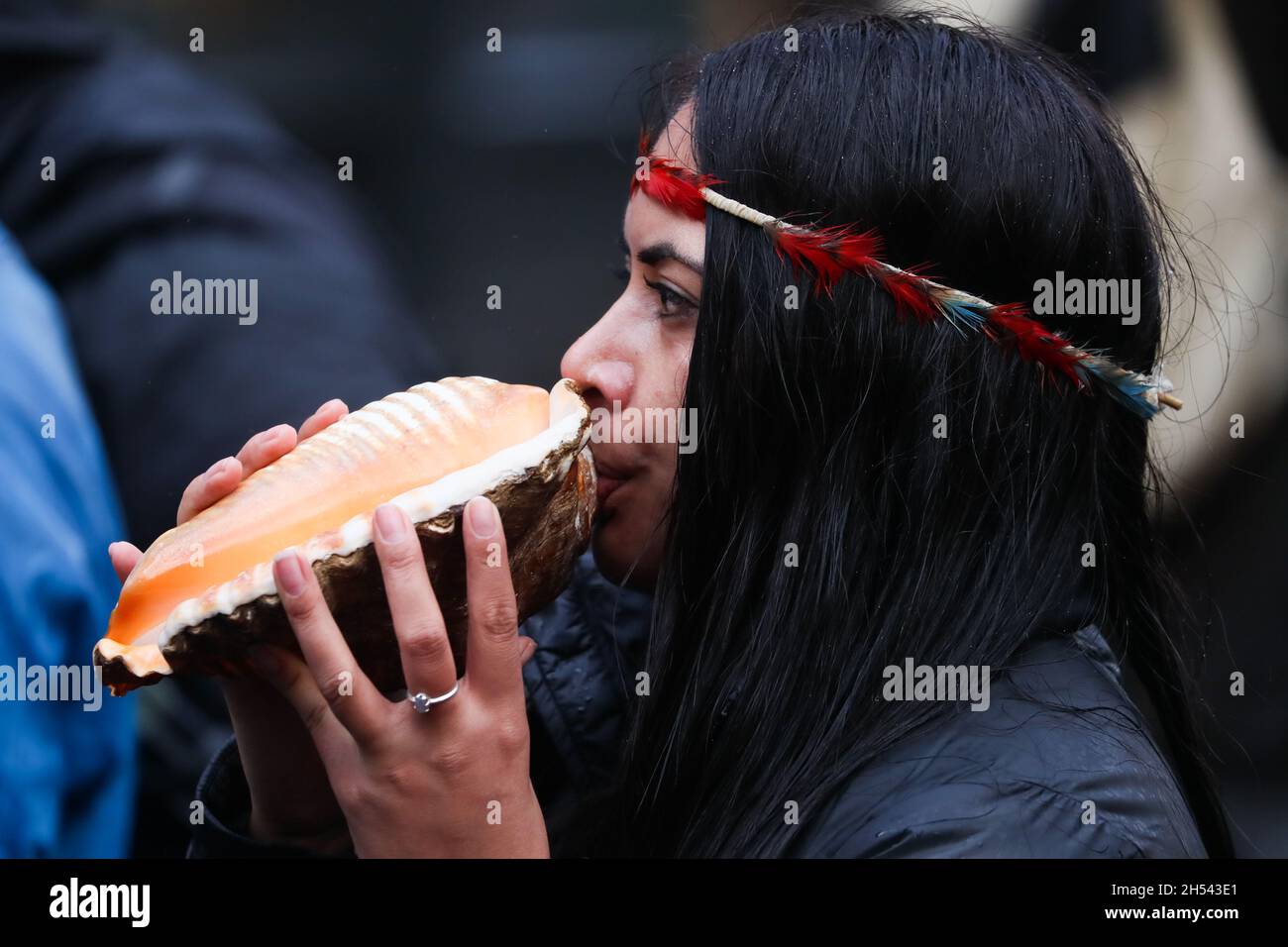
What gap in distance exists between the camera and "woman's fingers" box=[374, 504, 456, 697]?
1211mm

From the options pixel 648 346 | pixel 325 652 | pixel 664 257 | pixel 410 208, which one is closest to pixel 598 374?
pixel 648 346

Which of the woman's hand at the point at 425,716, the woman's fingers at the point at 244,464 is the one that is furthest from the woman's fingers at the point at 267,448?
the woman's hand at the point at 425,716

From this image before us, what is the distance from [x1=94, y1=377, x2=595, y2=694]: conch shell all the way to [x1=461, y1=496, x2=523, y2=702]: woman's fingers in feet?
0.12

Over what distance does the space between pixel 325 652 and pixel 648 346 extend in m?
0.65

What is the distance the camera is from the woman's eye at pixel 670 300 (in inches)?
61.9

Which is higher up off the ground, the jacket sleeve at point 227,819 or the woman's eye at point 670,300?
the woman's eye at point 670,300

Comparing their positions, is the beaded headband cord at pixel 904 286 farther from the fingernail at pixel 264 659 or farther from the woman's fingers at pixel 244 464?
the fingernail at pixel 264 659

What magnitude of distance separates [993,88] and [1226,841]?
1.24 meters

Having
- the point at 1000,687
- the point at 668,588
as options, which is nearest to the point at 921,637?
the point at 1000,687

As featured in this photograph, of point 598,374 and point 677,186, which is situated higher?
point 677,186

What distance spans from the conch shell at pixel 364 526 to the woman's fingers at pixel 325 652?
32 mm

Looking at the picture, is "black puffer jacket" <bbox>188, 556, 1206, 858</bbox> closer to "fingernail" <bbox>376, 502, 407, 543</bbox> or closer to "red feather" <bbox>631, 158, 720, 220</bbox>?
"fingernail" <bbox>376, 502, 407, 543</bbox>

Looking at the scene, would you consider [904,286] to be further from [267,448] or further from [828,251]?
[267,448]

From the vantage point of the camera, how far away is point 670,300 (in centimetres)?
159
